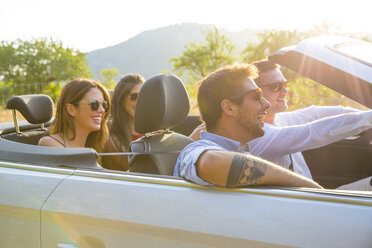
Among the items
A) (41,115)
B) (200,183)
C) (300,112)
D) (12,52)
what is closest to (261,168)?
(200,183)

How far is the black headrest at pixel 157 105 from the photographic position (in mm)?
1976

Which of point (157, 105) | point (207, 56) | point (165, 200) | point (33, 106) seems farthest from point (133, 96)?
point (207, 56)

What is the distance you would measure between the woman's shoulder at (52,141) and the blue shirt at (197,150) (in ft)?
3.29

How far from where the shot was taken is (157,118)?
1.97 metres

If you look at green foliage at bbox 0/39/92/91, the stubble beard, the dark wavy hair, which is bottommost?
green foliage at bbox 0/39/92/91

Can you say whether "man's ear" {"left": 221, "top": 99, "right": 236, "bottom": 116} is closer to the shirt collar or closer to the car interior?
the shirt collar

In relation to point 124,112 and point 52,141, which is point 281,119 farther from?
point 52,141

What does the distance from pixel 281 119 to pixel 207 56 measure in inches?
1767

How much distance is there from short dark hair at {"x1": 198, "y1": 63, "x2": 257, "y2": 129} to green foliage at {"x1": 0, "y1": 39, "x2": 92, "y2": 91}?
56670 mm

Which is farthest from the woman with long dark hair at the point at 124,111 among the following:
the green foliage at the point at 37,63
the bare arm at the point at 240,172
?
the green foliage at the point at 37,63

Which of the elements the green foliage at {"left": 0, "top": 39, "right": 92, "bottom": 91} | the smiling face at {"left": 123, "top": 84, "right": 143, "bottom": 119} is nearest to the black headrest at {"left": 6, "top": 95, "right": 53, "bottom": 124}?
the smiling face at {"left": 123, "top": 84, "right": 143, "bottom": 119}

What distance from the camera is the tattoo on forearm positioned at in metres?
1.46

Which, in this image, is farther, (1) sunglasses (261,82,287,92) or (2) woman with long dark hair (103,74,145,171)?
(2) woman with long dark hair (103,74,145,171)

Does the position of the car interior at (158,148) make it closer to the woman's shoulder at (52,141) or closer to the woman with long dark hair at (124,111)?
the woman's shoulder at (52,141)
